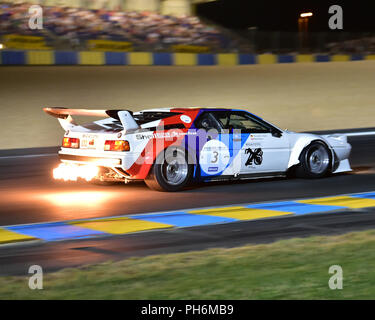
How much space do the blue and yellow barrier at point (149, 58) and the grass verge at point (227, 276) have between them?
58.3 ft

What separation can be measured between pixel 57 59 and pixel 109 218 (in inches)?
649

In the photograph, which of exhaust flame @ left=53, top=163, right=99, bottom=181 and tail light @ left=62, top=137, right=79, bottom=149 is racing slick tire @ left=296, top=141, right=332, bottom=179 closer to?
exhaust flame @ left=53, top=163, right=99, bottom=181

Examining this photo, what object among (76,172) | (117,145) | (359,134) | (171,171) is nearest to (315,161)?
(171,171)

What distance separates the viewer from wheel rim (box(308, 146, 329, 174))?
1313 centimetres

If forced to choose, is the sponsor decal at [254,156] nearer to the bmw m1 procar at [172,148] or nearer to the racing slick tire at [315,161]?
the bmw m1 procar at [172,148]

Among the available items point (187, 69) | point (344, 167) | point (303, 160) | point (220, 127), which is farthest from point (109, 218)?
point (187, 69)

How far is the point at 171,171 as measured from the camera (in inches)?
462

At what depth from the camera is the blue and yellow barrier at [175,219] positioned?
8.71 metres

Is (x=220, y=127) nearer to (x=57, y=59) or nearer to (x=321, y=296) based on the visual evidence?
(x=321, y=296)

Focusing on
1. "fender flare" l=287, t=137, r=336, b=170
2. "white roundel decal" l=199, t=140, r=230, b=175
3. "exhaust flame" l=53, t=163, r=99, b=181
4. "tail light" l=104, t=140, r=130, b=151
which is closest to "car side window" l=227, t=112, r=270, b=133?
"white roundel decal" l=199, t=140, r=230, b=175

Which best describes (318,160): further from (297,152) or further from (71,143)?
(71,143)

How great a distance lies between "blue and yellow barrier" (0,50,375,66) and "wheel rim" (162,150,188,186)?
1340 cm

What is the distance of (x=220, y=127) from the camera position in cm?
1202

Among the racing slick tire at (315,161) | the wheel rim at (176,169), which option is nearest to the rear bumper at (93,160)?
the wheel rim at (176,169)
